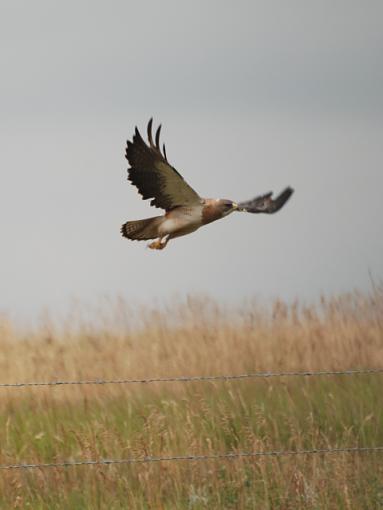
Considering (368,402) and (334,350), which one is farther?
(334,350)

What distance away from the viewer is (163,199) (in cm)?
618

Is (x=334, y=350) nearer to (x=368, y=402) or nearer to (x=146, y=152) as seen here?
(x=368, y=402)

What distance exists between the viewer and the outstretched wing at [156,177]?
6.13 m

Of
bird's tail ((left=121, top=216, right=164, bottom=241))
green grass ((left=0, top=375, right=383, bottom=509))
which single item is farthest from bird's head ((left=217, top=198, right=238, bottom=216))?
green grass ((left=0, top=375, right=383, bottom=509))

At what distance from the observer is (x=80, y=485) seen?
7164 millimetres

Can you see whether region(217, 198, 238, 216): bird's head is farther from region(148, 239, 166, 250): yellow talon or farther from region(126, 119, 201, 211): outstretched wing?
region(148, 239, 166, 250): yellow talon

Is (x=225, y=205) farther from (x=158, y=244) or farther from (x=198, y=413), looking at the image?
(x=198, y=413)

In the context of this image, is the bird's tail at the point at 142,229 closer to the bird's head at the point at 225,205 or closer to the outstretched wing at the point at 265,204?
the bird's head at the point at 225,205

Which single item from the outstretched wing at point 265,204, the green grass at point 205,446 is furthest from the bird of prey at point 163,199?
the green grass at point 205,446

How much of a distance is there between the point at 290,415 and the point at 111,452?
4.81 feet

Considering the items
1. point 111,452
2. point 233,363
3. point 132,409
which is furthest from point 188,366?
point 111,452

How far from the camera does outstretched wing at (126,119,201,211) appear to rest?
6.13m

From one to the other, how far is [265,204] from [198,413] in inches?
62.8

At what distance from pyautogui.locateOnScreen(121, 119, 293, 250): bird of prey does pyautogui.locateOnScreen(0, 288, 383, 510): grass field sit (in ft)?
4.17
